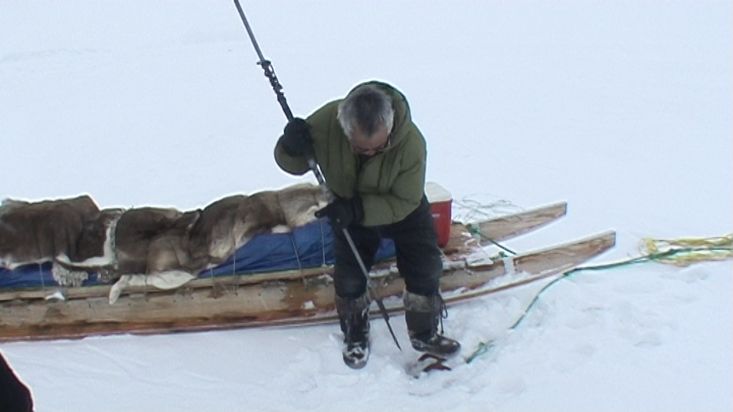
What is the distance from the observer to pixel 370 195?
3256mm

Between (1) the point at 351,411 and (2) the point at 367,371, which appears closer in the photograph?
(1) the point at 351,411

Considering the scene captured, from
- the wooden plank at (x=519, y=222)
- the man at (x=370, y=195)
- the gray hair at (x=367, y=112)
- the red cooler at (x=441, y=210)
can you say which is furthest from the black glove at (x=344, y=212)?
the wooden plank at (x=519, y=222)

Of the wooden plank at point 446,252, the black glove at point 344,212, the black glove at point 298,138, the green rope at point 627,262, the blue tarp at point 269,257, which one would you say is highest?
the black glove at point 298,138

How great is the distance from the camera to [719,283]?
390 centimetres

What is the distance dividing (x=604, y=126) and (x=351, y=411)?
4.11 m

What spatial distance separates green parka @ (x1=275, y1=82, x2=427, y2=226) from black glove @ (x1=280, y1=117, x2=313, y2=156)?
0.19 feet

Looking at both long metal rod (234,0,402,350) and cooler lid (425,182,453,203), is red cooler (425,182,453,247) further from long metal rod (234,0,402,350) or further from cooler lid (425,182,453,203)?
long metal rod (234,0,402,350)

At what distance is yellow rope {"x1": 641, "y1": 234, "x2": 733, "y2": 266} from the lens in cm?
411

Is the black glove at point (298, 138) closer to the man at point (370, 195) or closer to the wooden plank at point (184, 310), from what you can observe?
the man at point (370, 195)

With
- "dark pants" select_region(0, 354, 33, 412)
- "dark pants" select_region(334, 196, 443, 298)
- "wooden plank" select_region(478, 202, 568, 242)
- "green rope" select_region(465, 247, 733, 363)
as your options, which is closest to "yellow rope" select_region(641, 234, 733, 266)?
"green rope" select_region(465, 247, 733, 363)

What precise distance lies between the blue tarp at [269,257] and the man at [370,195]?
0.21m

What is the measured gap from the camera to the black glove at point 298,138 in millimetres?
3189

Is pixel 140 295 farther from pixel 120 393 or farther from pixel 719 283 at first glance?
pixel 719 283

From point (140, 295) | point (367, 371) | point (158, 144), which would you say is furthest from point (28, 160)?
point (367, 371)
